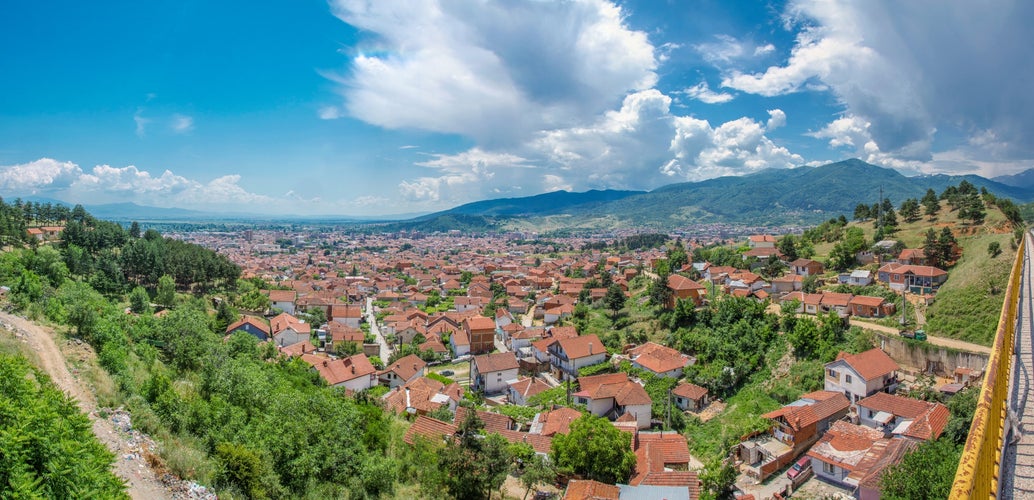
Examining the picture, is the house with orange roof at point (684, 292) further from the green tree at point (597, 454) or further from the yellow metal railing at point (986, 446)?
the yellow metal railing at point (986, 446)

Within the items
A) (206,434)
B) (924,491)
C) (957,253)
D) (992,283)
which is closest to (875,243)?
(957,253)

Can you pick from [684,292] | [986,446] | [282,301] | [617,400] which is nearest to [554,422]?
[617,400]

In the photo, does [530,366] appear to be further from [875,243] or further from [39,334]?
[875,243]

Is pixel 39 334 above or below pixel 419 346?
above

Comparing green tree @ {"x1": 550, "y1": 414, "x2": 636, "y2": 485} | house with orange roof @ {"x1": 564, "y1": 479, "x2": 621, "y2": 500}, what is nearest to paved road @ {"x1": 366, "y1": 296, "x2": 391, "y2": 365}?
green tree @ {"x1": 550, "y1": 414, "x2": 636, "y2": 485}

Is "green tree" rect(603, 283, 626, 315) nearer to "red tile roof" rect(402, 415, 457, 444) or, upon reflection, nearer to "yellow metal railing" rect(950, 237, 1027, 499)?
"red tile roof" rect(402, 415, 457, 444)

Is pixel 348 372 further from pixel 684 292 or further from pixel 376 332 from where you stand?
pixel 684 292

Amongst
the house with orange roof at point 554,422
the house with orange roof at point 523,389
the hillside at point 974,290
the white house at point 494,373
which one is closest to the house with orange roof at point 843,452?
the hillside at point 974,290
